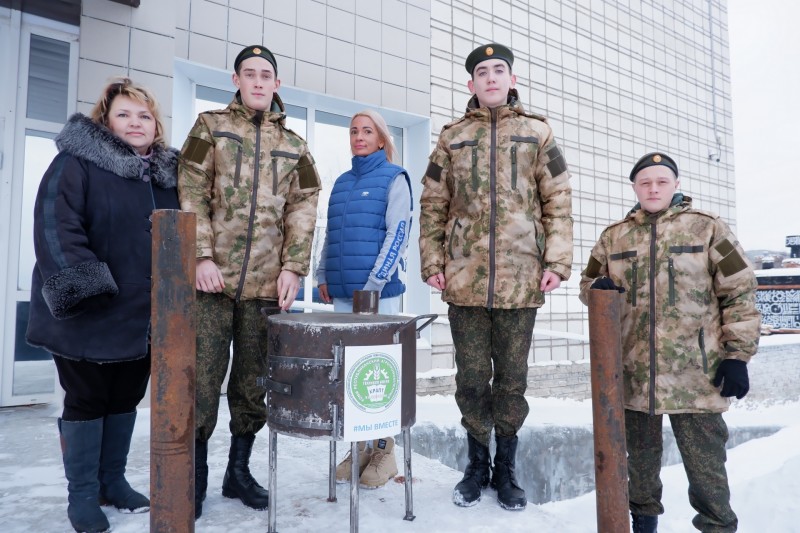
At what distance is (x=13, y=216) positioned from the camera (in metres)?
4.35

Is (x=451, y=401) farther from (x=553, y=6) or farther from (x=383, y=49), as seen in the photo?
(x=553, y=6)

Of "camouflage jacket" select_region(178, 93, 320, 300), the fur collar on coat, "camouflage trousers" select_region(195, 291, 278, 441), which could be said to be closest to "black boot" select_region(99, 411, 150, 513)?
"camouflage trousers" select_region(195, 291, 278, 441)

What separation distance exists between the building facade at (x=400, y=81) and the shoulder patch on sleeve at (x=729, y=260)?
3907 millimetres

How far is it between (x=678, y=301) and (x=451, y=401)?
3.85 meters

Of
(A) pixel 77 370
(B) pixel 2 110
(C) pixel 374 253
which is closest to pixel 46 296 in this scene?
(A) pixel 77 370

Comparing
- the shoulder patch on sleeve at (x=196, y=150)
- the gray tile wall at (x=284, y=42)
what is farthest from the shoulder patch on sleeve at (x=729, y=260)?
the gray tile wall at (x=284, y=42)

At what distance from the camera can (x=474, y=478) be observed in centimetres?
260

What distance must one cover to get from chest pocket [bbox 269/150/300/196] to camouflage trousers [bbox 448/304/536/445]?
1.05 meters

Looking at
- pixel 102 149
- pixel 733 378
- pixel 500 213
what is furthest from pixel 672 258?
pixel 102 149

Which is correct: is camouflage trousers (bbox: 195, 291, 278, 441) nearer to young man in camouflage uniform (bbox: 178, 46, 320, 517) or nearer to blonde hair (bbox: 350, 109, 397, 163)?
young man in camouflage uniform (bbox: 178, 46, 320, 517)

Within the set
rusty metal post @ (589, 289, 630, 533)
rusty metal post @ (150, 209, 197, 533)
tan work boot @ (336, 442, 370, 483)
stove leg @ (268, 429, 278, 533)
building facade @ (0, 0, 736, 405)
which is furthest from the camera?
building facade @ (0, 0, 736, 405)

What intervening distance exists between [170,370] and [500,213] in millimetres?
1650

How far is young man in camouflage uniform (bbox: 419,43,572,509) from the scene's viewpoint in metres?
2.49

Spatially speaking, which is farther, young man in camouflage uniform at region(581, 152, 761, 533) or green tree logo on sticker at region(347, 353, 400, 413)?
young man in camouflage uniform at region(581, 152, 761, 533)
